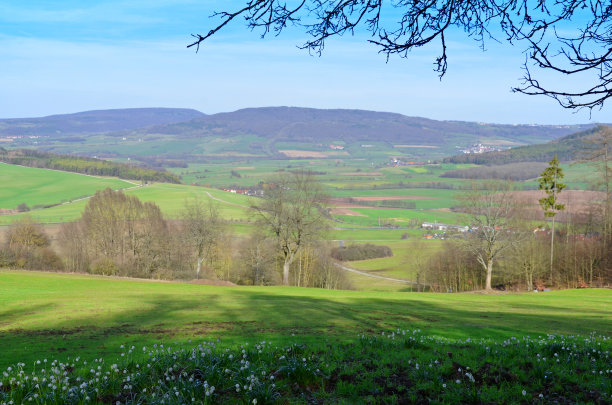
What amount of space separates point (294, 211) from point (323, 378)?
36.6m

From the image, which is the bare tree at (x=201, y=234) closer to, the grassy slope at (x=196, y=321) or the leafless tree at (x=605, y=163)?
the grassy slope at (x=196, y=321)

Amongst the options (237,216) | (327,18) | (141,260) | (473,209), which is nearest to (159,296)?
(327,18)

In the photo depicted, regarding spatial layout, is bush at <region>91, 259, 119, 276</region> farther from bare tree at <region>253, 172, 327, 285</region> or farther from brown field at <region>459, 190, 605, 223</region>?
brown field at <region>459, 190, 605, 223</region>

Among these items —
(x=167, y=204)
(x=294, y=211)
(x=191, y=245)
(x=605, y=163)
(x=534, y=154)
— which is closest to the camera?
(x=294, y=211)

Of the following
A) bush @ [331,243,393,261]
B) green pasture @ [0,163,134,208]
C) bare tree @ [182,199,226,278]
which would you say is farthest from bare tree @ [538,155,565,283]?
green pasture @ [0,163,134,208]

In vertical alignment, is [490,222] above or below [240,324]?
below

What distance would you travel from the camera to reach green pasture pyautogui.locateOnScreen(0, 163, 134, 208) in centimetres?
11600

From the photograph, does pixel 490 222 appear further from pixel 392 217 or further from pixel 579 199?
pixel 392 217

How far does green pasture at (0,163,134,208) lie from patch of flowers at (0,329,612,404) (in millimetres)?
118470

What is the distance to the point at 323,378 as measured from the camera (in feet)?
22.5

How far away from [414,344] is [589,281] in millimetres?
46959

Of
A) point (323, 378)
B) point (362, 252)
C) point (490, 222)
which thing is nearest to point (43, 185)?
point (362, 252)

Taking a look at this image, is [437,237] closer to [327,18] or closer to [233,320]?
[233,320]

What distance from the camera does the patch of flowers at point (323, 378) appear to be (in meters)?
6.04
